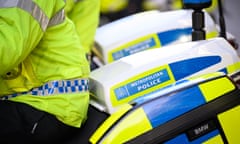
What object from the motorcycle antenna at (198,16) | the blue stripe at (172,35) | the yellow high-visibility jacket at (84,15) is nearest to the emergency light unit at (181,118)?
the motorcycle antenna at (198,16)

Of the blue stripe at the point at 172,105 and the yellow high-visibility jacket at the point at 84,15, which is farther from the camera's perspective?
the yellow high-visibility jacket at the point at 84,15

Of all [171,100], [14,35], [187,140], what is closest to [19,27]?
[14,35]

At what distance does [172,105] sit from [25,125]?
51 cm

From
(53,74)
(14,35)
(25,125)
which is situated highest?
(14,35)

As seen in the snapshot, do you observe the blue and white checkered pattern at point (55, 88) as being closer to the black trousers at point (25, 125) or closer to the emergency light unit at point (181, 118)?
the black trousers at point (25, 125)

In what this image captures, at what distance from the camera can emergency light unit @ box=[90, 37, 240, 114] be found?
6.23 feet

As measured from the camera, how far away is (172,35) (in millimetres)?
2428

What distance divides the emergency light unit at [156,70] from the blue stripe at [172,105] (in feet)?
0.95

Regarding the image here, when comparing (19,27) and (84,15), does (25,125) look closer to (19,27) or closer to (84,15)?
(19,27)

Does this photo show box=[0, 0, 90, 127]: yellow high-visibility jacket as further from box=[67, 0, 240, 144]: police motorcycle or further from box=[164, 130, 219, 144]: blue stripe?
box=[164, 130, 219, 144]: blue stripe

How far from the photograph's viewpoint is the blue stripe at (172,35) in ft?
7.94

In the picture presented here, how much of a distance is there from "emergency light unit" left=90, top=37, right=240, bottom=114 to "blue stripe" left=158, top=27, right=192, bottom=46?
0.43m

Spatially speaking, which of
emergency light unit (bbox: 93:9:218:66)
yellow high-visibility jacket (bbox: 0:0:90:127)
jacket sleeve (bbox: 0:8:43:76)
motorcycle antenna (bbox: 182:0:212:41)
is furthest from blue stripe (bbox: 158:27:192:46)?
jacket sleeve (bbox: 0:8:43:76)

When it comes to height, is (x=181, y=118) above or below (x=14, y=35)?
below
